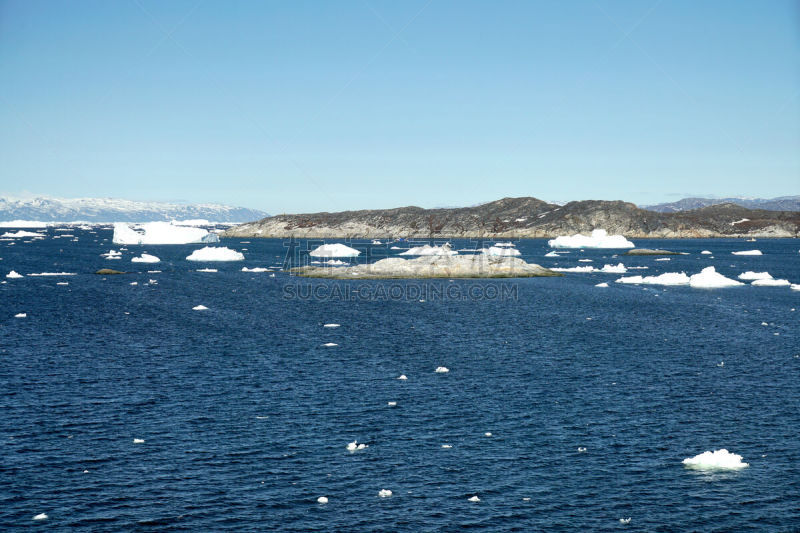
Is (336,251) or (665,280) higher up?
(336,251)

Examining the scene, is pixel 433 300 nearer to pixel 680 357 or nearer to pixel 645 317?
pixel 645 317

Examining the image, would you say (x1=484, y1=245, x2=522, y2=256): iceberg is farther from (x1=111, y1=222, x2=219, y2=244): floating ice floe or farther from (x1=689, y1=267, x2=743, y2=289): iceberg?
(x1=111, y1=222, x2=219, y2=244): floating ice floe

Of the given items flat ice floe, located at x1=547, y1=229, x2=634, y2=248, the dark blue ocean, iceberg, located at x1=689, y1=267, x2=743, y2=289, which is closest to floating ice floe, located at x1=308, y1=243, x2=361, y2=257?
flat ice floe, located at x1=547, y1=229, x2=634, y2=248

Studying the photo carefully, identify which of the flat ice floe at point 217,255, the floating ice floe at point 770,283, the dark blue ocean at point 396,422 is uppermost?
the flat ice floe at point 217,255

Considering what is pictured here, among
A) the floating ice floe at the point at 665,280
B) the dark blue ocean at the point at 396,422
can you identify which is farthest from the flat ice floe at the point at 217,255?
the floating ice floe at the point at 665,280

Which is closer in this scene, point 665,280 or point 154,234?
point 665,280

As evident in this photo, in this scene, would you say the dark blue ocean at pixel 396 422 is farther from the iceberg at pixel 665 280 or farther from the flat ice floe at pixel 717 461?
the iceberg at pixel 665 280

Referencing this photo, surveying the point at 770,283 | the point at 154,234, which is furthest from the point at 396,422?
the point at 154,234

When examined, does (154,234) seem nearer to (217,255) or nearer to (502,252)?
(217,255)
